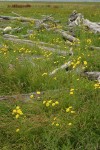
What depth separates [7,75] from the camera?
7.50 metres

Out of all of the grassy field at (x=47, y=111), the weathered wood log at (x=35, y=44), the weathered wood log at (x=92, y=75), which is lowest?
the weathered wood log at (x=35, y=44)

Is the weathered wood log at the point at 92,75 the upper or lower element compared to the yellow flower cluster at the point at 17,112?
lower

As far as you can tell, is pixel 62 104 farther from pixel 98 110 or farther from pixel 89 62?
pixel 89 62

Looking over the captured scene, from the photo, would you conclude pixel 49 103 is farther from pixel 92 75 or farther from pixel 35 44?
→ pixel 35 44

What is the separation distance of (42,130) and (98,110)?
0.91m

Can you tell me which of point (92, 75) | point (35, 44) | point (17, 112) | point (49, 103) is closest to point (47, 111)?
point (49, 103)

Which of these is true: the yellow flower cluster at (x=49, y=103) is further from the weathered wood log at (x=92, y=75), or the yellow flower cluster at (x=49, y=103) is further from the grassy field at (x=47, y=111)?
the weathered wood log at (x=92, y=75)

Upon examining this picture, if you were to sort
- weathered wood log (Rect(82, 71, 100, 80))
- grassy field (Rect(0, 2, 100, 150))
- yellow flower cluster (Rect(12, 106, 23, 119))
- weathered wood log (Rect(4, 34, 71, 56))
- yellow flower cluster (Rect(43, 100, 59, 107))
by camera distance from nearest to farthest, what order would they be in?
grassy field (Rect(0, 2, 100, 150)), yellow flower cluster (Rect(12, 106, 23, 119)), yellow flower cluster (Rect(43, 100, 59, 107)), weathered wood log (Rect(82, 71, 100, 80)), weathered wood log (Rect(4, 34, 71, 56))

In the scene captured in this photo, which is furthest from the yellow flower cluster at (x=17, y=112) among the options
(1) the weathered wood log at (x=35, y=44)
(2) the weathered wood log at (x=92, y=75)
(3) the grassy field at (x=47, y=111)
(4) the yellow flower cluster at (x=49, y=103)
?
(1) the weathered wood log at (x=35, y=44)

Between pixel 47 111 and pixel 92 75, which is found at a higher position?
pixel 47 111

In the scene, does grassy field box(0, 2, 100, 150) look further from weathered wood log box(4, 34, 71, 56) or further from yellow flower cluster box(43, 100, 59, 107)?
weathered wood log box(4, 34, 71, 56)

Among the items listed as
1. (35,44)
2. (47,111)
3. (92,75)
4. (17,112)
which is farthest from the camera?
(35,44)

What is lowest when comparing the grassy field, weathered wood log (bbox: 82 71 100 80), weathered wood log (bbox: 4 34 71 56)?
weathered wood log (bbox: 4 34 71 56)

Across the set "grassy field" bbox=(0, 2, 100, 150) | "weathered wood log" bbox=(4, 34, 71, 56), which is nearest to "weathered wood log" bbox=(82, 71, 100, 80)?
"grassy field" bbox=(0, 2, 100, 150)
